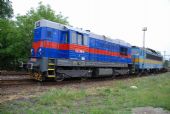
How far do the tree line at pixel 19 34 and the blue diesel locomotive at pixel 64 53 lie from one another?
1373cm

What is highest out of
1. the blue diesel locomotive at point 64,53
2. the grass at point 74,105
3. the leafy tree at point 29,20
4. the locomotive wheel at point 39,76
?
the leafy tree at point 29,20

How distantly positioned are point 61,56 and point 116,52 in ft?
Result: 28.5

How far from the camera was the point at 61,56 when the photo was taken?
18094mm

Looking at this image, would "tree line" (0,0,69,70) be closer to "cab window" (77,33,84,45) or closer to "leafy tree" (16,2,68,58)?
"leafy tree" (16,2,68,58)

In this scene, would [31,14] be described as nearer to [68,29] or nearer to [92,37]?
[92,37]

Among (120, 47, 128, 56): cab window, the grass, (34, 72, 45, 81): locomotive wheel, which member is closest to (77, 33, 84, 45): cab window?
(34, 72, 45, 81): locomotive wheel

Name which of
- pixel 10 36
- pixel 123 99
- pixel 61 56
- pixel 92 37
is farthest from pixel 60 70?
pixel 10 36

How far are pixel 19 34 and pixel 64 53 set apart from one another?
17.9 m

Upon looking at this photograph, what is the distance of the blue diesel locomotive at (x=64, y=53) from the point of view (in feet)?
55.5

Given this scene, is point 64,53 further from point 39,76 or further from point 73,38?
point 39,76

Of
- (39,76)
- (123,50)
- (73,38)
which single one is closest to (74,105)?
(39,76)

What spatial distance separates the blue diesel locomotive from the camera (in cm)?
1691

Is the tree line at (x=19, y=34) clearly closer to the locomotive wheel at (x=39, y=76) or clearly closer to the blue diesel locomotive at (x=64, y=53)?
the blue diesel locomotive at (x=64, y=53)

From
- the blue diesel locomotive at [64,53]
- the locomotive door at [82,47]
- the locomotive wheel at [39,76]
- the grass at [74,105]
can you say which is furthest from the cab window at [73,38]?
the grass at [74,105]
